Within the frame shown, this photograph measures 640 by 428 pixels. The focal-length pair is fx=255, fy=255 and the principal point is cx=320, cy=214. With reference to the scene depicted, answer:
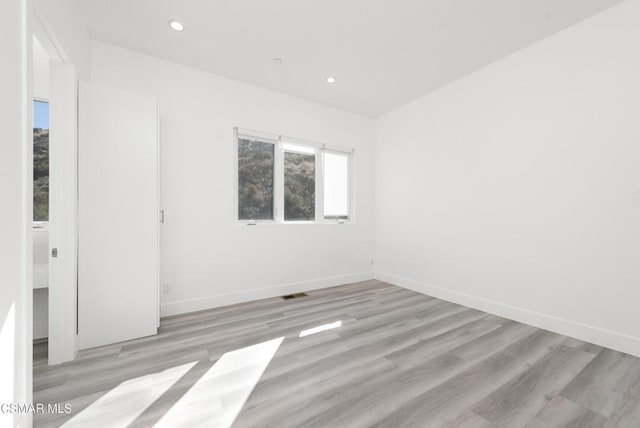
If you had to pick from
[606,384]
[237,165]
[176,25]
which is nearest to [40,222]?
[237,165]

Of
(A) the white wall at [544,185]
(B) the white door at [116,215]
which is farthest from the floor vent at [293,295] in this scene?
(A) the white wall at [544,185]

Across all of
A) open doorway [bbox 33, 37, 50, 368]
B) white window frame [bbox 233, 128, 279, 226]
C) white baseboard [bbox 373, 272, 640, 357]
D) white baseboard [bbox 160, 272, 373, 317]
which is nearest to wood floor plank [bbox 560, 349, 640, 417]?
white baseboard [bbox 373, 272, 640, 357]

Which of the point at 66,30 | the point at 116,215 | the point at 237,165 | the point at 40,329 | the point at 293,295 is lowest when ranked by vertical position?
the point at 293,295

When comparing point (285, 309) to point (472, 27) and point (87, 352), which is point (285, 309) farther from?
point (472, 27)

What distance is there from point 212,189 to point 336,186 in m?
2.13

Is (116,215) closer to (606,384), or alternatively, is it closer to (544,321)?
(606,384)

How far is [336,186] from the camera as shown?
460cm

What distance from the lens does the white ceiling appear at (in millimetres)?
2305

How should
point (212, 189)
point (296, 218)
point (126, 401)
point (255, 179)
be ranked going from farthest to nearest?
point (296, 218), point (255, 179), point (212, 189), point (126, 401)

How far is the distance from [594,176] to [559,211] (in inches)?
16.1

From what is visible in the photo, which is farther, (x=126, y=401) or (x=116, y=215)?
(x=116, y=215)

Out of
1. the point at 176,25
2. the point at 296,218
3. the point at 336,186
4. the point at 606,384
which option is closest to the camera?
the point at 606,384

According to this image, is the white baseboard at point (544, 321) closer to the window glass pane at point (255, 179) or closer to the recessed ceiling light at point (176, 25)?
the window glass pane at point (255, 179)

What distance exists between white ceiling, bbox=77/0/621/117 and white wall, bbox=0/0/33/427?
153 centimetres
